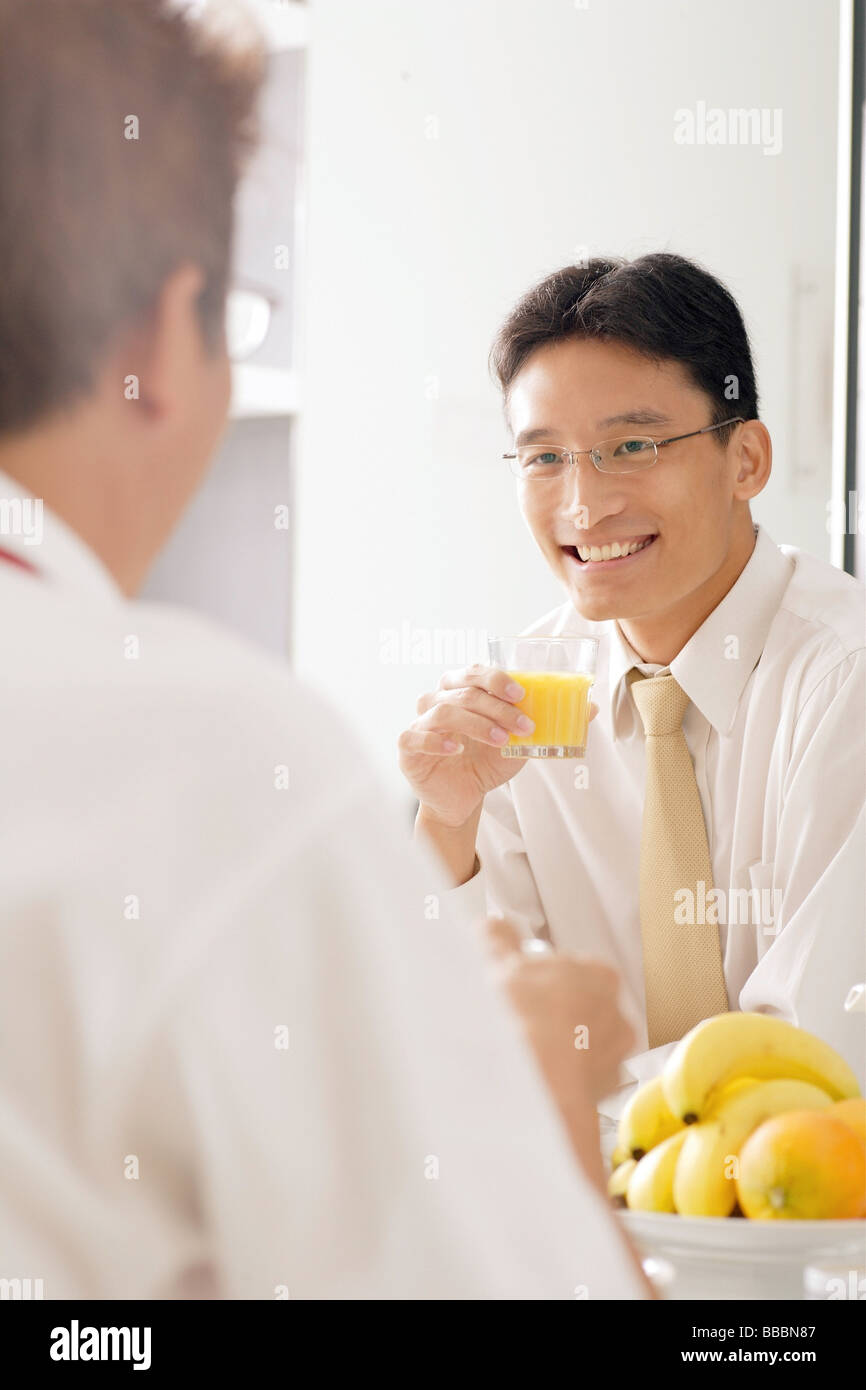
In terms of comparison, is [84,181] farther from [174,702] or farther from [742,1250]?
[742,1250]

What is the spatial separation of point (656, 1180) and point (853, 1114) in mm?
119

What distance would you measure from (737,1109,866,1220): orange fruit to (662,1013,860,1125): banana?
8 centimetres

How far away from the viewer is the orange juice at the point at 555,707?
1.53 meters

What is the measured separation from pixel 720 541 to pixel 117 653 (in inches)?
54.3

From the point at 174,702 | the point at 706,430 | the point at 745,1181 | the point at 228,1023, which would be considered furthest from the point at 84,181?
the point at 706,430

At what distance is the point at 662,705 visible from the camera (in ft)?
5.32

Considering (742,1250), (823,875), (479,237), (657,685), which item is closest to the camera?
(742,1250)

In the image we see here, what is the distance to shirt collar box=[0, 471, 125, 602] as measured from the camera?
0.49 m

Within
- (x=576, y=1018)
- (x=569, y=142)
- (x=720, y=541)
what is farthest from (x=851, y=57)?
(x=576, y=1018)

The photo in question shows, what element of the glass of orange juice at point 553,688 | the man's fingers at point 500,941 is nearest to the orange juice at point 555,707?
the glass of orange juice at point 553,688

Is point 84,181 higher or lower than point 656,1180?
higher

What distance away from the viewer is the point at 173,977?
396 millimetres

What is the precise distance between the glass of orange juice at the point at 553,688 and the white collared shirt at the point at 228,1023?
43.6 inches

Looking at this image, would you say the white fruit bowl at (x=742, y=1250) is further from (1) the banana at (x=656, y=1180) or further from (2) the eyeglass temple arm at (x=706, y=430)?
(2) the eyeglass temple arm at (x=706, y=430)
